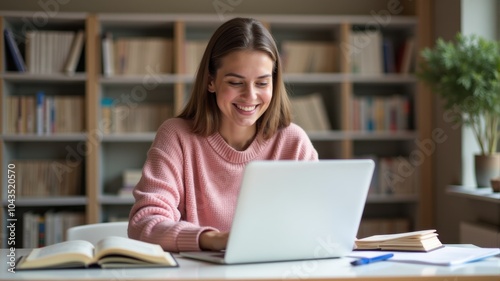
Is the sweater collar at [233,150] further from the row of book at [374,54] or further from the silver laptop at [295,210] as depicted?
the row of book at [374,54]

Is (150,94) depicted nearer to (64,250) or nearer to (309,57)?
(309,57)

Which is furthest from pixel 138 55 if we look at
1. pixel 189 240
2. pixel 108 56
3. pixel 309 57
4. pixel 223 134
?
pixel 189 240

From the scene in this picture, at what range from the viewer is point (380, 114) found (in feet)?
13.5

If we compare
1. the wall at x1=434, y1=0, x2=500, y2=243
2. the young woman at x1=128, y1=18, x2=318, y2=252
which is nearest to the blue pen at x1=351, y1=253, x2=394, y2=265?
the young woman at x1=128, y1=18, x2=318, y2=252

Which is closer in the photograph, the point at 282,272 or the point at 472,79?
the point at 282,272

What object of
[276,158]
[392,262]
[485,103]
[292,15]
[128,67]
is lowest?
[392,262]

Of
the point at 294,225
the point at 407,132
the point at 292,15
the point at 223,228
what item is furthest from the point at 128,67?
the point at 294,225

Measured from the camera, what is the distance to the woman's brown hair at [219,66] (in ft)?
6.14

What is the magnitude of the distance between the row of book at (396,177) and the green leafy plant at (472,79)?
778mm

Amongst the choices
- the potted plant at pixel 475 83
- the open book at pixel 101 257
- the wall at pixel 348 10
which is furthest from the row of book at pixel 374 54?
the open book at pixel 101 257

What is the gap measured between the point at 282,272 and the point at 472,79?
2.12m

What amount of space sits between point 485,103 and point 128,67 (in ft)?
6.47

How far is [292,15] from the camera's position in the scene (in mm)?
4191

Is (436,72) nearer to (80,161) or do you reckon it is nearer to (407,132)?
(407,132)
